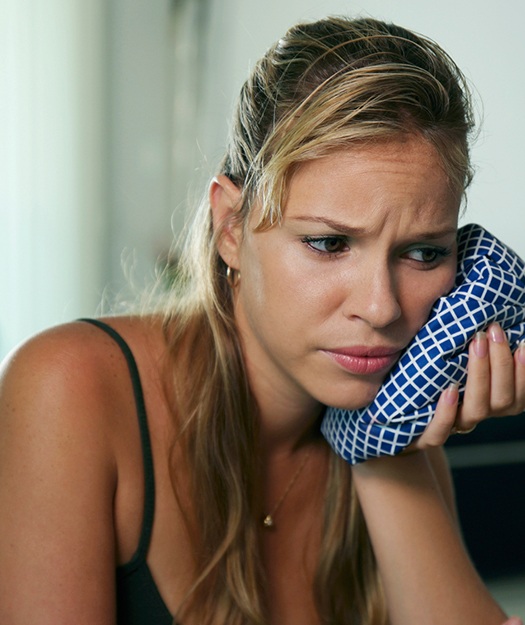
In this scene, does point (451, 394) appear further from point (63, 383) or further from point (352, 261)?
point (63, 383)

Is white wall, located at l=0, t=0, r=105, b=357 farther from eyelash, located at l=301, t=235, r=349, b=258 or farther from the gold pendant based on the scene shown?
eyelash, located at l=301, t=235, r=349, b=258

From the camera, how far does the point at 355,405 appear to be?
130 cm

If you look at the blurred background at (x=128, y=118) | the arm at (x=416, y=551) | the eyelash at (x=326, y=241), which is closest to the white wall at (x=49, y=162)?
the blurred background at (x=128, y=118)

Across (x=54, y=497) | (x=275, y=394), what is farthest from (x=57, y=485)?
(x=275, y=394)

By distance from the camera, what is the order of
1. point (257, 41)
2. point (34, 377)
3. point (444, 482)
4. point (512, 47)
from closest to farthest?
point (34, 377) → point (444, 482) → point (512, 47) → point (257, 41)

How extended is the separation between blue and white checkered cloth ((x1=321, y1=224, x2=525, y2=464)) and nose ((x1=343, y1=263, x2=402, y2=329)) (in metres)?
0.12

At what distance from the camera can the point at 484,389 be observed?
4.37 feet

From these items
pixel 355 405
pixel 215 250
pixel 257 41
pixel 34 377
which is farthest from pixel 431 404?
pixel 257 41

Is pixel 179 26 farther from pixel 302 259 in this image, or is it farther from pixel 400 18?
pixel 302 259

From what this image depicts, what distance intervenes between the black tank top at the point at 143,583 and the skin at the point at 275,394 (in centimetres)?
1

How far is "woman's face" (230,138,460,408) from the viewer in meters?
1.17

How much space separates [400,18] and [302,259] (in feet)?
7.43

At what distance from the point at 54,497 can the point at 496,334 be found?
27.6 inches

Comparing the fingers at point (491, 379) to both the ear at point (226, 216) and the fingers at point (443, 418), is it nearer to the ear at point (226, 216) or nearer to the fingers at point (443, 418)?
the fingers at point (443, 418)
